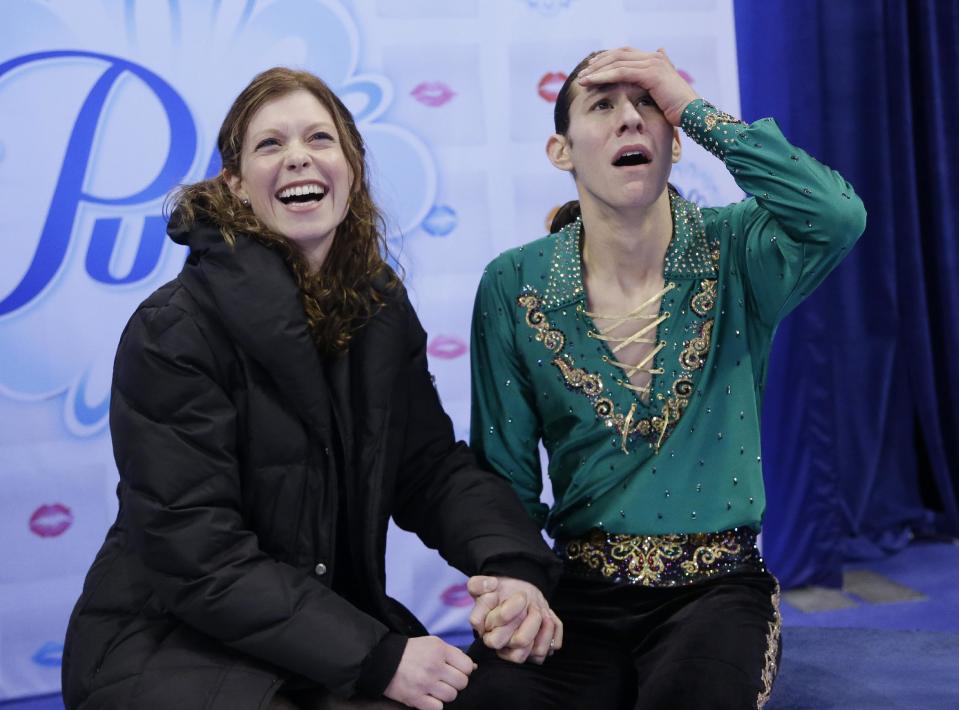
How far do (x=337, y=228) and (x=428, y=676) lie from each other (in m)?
0.83

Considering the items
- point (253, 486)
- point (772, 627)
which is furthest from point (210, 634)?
point (772, 627)

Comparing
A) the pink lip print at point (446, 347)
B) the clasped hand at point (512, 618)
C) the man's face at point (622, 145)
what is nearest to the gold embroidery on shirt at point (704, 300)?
the man's face at point (622, 145)

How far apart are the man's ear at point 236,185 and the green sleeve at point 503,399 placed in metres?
0.51

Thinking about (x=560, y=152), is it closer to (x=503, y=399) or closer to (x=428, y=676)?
(x=503, y=399)

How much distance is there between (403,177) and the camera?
2912mm

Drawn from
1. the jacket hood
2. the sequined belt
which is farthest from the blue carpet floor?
the jacket hood

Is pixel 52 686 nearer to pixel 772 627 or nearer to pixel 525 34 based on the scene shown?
pixel 772 627

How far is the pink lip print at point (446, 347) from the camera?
9.62 feet

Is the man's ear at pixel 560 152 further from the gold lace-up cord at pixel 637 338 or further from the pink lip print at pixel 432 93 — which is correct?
the pink lip print at pixel 432 93

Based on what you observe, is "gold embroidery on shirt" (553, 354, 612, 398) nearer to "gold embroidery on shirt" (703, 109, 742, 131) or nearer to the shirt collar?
the shirt collar

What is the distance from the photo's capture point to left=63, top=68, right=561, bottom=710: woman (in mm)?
1521

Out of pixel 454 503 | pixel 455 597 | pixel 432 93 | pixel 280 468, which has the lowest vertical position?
pixel 455 597

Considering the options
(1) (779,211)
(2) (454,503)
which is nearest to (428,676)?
(2) (454,503)

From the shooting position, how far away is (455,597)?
2980mm
